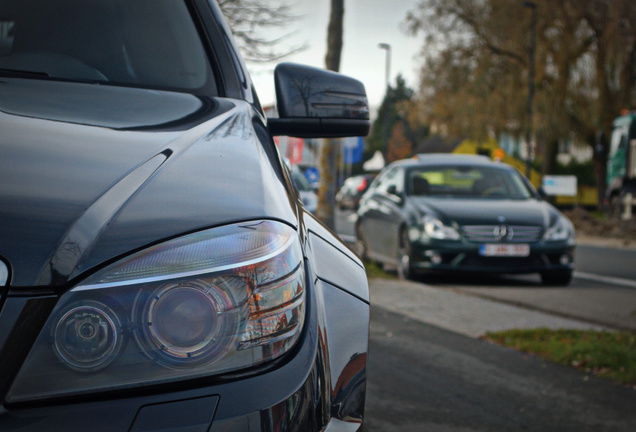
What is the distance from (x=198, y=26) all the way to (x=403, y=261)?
28.1 ft

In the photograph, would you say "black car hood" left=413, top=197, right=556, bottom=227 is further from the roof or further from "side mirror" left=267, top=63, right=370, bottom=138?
"side mirror" left=267, top=63, right=370, bottom=138

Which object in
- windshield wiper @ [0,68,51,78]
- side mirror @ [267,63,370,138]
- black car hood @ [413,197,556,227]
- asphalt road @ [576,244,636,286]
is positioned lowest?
asphalt road @ [576,244,636,286]

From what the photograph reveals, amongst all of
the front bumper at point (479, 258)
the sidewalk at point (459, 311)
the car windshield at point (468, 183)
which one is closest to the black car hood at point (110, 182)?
the sidewalk at point (459, 311)

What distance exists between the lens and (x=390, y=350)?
5.78m

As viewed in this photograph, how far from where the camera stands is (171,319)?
1.29 m

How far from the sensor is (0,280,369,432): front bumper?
3.88 feet

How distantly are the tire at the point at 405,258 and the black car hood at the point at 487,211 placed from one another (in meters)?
0.44

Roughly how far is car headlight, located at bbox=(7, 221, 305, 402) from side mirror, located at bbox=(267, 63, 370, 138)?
1.09 meters

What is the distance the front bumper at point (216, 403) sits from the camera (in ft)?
3.88

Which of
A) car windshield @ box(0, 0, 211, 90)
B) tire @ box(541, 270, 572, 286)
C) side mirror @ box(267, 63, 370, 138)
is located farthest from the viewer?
tire @ box(541, 270, 572, 286)

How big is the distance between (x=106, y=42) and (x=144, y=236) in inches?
50.8

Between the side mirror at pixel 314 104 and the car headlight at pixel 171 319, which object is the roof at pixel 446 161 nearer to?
the side mirror at pixel 314 104

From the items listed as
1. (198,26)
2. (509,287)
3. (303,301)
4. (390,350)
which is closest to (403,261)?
(509,287)

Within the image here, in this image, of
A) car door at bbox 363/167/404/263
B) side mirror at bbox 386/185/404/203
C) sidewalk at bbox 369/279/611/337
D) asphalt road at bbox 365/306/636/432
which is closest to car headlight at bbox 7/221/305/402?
asphalt road at bbox 365/306/636/432
